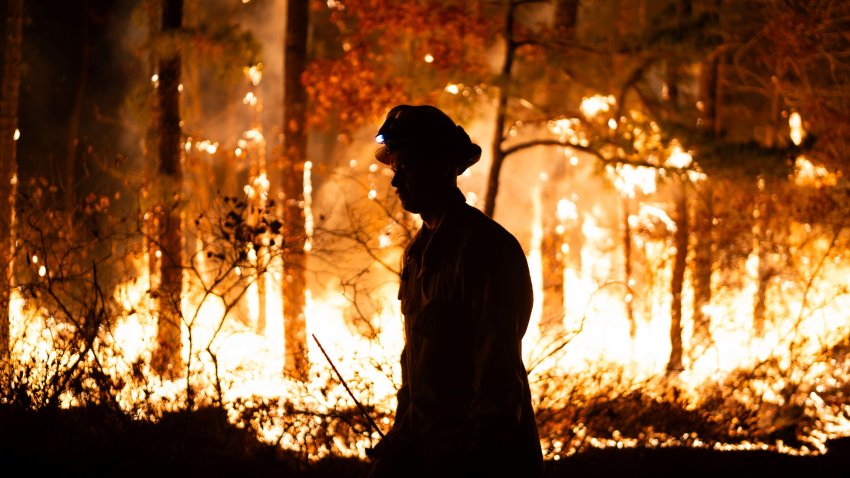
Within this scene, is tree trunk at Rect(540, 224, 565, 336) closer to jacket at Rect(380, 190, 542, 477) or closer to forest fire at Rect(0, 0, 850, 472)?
forest fire at Rect(0, 0, 850, 472)

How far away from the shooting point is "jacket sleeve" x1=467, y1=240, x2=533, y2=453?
101 inches

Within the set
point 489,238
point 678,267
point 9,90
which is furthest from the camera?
point 678,267

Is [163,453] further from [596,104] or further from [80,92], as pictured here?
[80,92]

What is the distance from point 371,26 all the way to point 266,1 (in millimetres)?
11203

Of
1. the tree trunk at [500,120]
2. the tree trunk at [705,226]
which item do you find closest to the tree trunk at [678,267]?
the tree trunk at [705,226]

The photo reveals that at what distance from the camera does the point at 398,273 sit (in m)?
8.64

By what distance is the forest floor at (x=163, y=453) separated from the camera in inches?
271

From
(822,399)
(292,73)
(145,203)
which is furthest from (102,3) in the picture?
(822,399)

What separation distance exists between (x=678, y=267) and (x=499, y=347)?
47.3ft

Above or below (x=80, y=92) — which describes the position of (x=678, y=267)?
below

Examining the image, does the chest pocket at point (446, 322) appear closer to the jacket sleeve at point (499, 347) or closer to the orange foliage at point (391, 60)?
the jacket sleeve at point (499, 347)

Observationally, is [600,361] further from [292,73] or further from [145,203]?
[292,73]

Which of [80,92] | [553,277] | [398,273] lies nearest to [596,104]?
[553,277]

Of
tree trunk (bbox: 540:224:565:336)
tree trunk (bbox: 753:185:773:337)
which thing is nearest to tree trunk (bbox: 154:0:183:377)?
tree trunk (bbox: 540:224:565:336)
